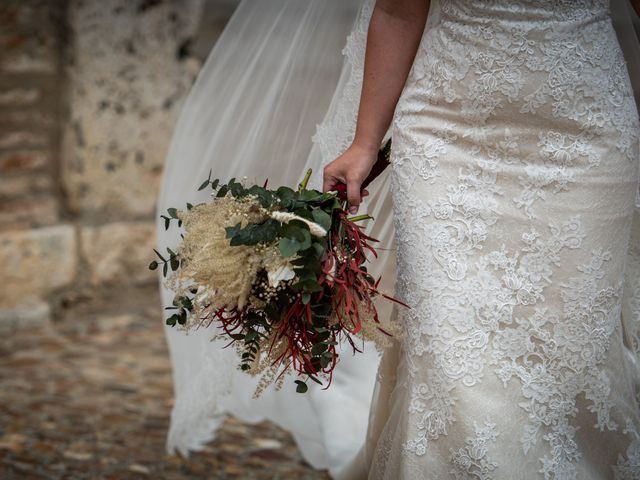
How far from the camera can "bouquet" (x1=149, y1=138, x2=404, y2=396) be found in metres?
1.58

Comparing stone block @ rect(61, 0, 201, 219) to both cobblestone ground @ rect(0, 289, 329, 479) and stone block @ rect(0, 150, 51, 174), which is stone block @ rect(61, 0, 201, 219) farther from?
cobblestone ground @ rect(0, 289, 329, 479)

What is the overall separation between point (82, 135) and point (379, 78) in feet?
8.83

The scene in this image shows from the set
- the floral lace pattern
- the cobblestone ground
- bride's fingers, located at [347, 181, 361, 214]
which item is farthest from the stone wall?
the floral lace pattern

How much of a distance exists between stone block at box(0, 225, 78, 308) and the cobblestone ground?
0.17 metres

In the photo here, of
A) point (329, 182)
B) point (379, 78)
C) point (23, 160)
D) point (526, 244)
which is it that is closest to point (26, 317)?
point (23, 160)

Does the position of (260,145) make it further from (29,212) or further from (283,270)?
(29,212)

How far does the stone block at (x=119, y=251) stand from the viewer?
171 inches

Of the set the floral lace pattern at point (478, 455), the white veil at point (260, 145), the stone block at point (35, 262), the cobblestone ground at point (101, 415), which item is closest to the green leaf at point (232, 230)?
Answer: the floral lace pattern at point (478, 455)

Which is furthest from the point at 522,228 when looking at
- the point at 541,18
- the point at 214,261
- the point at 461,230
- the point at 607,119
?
the point at 214,261

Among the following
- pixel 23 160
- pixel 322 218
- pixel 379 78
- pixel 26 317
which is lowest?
pixel 26 317

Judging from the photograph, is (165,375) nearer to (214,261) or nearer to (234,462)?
(234,462)

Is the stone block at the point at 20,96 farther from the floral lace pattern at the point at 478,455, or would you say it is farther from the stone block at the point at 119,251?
the floral lace pattern at the point at 478,455

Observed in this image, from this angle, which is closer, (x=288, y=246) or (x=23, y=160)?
(x=288, y=246)

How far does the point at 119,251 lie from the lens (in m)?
4.43
